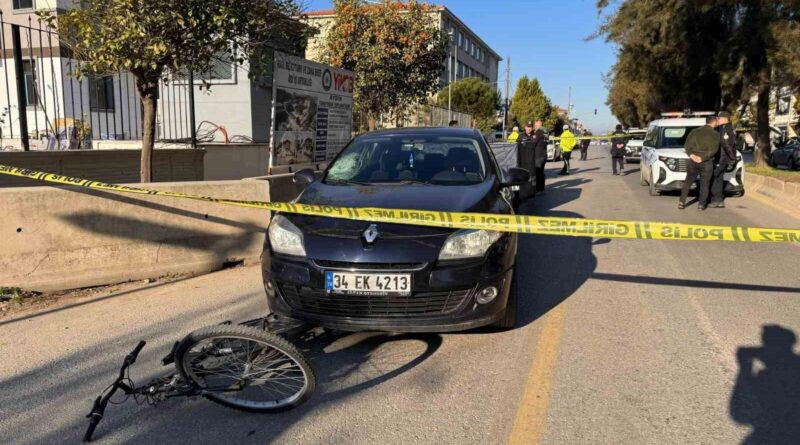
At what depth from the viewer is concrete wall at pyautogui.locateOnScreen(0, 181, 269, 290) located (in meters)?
5.34

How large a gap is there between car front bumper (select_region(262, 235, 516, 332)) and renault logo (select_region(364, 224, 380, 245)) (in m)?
0.17

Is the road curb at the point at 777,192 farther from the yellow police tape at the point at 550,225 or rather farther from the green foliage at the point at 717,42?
the yellow police tape at the point at 550,225

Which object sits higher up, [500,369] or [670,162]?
[670,162]

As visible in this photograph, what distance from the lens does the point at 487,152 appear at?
546 centimetres

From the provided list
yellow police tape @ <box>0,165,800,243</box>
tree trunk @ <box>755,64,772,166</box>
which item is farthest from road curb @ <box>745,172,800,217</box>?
yellow police tape @ <box>0,165,800,243</box>

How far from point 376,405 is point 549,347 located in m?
1.45

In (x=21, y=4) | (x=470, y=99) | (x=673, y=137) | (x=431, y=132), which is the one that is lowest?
(x=431, y=132)

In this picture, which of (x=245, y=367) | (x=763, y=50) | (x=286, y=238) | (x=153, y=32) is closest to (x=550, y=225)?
(x=286, y=238)

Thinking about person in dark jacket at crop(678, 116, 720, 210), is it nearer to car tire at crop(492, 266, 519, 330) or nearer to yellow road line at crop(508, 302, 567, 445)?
yellow road line at crop(508, 302, 567, 445)

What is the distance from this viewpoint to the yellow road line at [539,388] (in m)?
3.07

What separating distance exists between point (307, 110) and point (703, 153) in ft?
22.7

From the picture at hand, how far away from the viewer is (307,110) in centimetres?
978

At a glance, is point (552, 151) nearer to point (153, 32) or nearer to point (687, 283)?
point (687, 283)

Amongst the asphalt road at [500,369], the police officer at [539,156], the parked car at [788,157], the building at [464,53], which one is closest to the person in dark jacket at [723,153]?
the police officer at [539,156]
